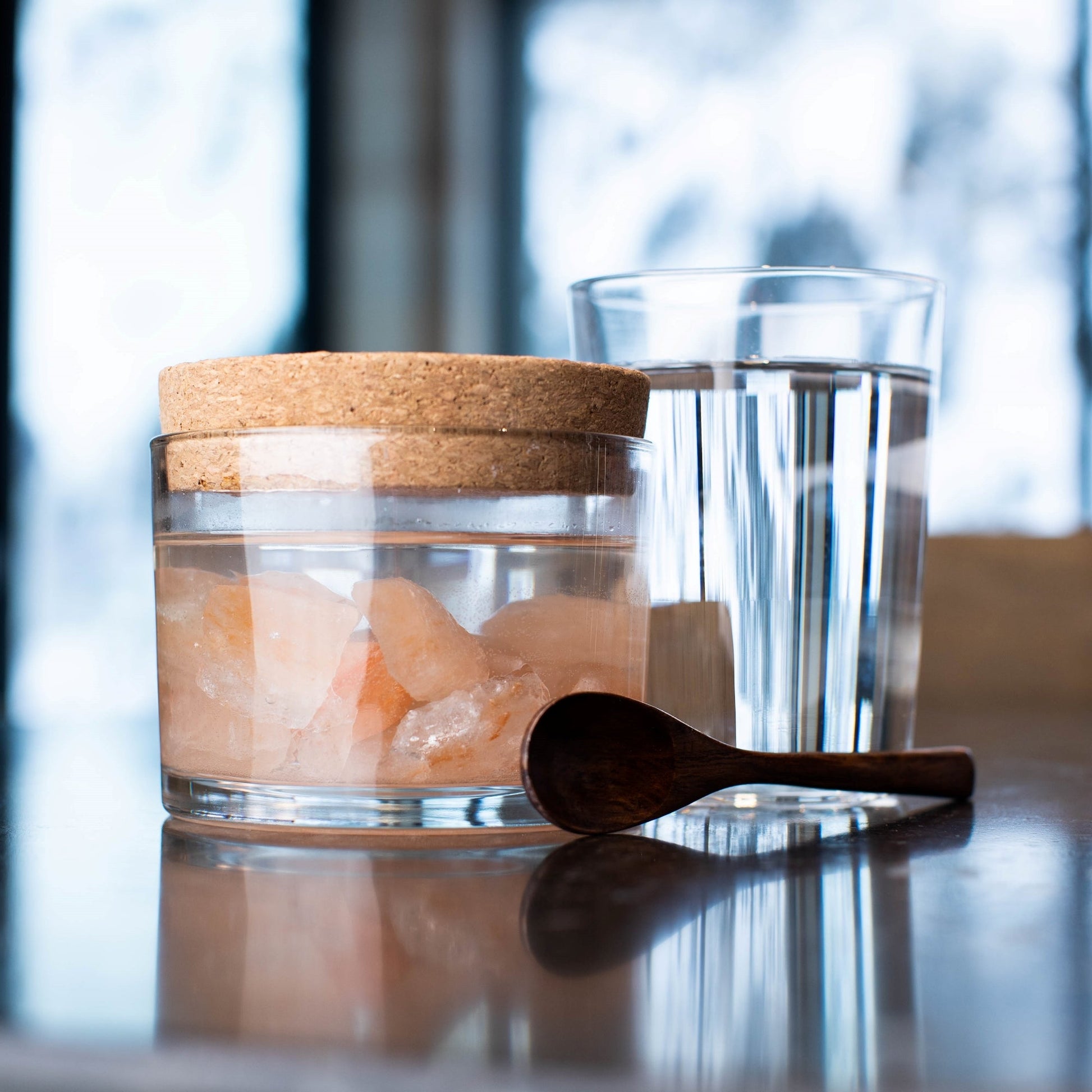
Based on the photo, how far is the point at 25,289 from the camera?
2.94 m

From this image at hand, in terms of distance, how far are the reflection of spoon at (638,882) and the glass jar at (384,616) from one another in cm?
4

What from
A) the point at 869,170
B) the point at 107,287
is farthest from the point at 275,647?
the point at 869,170

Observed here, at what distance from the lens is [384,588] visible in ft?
1.33

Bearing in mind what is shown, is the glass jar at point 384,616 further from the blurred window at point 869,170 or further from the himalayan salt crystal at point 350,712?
the blurred window at point 869,170

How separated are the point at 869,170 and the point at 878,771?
10.6ft

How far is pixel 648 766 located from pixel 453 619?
8 cm

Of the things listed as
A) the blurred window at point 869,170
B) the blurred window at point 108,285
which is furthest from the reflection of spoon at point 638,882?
the blurred window at point 869,170

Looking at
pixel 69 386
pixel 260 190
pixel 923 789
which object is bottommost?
pixel 923 789

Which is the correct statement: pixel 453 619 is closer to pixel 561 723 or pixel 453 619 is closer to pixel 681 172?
pixel 561 723

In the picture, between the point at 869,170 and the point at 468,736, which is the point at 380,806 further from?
the point at 869,170

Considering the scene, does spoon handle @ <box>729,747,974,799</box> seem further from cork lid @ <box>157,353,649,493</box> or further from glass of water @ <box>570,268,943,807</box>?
cork lid @ <box>157,353,649,493</box>

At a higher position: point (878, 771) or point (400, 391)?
point (400, 391)

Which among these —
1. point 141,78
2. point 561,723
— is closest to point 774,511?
point 561,723

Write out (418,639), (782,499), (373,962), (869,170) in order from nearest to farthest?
(373,962)
(418,639)
(782,499)
(869,170)
